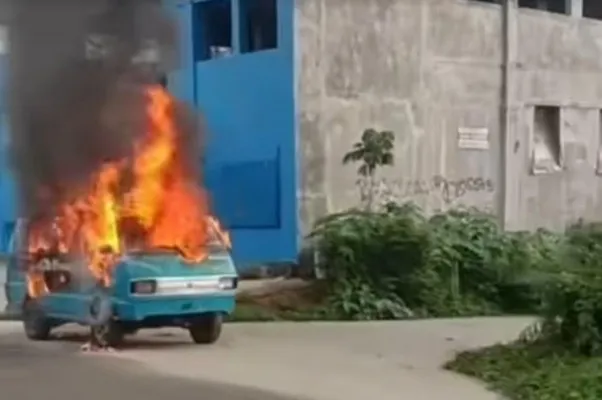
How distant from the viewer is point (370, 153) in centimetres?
1753

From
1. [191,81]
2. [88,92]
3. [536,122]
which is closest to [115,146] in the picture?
[88,92]

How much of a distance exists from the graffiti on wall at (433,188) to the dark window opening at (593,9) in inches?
243

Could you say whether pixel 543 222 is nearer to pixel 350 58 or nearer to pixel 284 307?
pixel 350 58

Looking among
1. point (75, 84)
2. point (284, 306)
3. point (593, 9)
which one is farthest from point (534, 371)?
point (593, 9)

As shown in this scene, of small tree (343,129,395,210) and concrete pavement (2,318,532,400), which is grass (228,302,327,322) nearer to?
concrete pavement (2,318,532,400)

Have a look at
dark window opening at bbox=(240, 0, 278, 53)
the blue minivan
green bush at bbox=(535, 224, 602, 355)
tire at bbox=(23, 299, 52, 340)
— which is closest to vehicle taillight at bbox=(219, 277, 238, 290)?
the blue minivan

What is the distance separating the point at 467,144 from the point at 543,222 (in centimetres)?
278

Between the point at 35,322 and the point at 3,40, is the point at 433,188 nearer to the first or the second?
the point at 35,322

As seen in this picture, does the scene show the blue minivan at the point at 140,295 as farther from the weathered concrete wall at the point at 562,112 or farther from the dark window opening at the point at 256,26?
the weathered concrete wall at the point at 562,112

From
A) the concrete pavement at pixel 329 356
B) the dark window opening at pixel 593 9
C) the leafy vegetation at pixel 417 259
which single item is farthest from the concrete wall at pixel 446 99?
the concrete pavement at pixel 329 356

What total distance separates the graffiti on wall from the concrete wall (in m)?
0.02

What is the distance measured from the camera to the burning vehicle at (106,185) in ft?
35.6

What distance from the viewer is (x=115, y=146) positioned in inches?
457

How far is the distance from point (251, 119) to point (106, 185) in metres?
6.97
